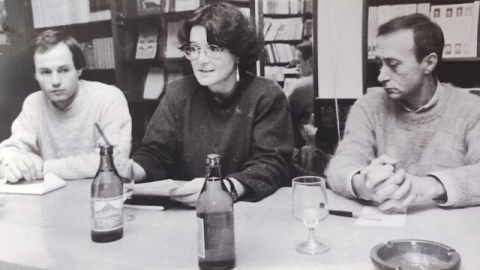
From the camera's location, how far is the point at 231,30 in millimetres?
1604

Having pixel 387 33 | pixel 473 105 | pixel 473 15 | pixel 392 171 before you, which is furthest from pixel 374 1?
pixel 392 171

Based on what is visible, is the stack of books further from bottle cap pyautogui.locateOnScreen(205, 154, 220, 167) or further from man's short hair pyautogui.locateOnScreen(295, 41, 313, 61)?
bottle cap pyautogui.locateOnScreen(205, 154, 220, 167)

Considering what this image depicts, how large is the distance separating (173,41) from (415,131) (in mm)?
940

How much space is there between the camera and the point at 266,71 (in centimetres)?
161

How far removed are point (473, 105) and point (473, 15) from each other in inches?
10.5

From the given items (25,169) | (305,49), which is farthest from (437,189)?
(25,169)

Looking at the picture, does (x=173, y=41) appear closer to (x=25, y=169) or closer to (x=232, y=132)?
(x=232, y=132)

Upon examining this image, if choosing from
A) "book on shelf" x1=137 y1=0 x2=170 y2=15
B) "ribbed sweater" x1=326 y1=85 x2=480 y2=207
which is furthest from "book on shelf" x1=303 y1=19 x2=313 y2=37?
"book on shelf" x1=137 y1=0 x2=170 y2=15

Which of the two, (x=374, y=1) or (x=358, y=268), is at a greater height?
(x=374, y=1)

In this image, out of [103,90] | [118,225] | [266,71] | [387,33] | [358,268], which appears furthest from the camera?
[103,90]

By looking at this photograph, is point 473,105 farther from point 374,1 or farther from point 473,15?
point 374,1

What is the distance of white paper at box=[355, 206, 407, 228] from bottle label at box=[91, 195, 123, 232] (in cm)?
70

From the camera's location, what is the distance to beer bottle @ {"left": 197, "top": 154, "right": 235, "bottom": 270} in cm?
104

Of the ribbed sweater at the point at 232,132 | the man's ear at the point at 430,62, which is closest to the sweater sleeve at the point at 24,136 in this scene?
the ribbed sweater at the point at 232,132
